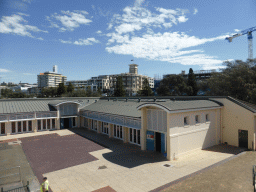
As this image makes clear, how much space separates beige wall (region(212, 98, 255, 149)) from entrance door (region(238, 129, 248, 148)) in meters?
0.32

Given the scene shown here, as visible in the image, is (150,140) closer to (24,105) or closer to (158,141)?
(158,141)

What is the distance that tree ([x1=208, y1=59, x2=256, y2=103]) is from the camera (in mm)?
29525

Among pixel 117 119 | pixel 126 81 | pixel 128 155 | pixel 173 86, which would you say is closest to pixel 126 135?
pixel 117 119

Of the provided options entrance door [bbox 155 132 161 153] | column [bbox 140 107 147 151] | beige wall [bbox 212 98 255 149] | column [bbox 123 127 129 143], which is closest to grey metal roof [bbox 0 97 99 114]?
column [bbox 123 127 129 143]

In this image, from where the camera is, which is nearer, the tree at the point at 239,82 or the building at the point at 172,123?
the building at the point at 172,123

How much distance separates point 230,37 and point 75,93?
295 ft

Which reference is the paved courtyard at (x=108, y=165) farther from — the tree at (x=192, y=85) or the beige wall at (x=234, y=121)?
the tree at (x=192, y=85)

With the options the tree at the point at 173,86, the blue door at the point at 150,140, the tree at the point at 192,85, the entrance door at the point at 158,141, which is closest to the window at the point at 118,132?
the blue door at the point at 150,140

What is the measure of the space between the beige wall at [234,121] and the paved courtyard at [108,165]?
185cm

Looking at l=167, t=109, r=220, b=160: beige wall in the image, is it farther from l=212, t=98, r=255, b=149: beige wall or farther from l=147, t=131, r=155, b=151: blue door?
l=147, t=131, r=155, b=151: blue door

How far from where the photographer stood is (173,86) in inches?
2594

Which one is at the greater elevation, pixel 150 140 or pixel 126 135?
pixel 150 140

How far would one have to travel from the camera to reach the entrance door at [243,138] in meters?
18.0

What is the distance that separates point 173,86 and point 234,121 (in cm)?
4750
